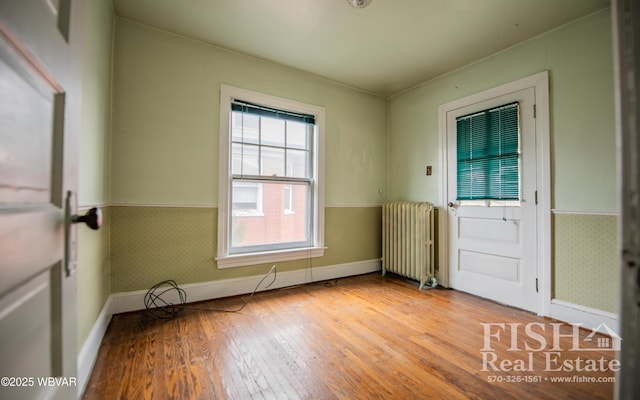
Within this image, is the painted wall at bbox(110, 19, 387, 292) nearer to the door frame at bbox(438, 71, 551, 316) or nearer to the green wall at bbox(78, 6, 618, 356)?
the green wall at bbox(78, 6, 618, 356)

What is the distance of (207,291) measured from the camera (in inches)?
105

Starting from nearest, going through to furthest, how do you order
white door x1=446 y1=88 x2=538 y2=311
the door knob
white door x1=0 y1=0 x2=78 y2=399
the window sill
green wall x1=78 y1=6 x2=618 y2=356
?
white door x1=0 y1=0 x2=78 y2=399 → the door knob → green wall x1=78 y1=6 x2=618 y2=356 → white door x1=446 y1=88 x2=538 y2=311 → the window sill

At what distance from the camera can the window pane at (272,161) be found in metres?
3.02

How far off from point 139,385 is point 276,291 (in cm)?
161

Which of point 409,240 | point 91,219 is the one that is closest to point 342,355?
point 91,219

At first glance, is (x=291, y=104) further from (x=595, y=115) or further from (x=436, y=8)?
(x=595, y=115)

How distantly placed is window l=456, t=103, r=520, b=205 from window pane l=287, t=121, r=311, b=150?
1.76 metres

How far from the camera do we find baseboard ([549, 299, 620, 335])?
2.07 metres

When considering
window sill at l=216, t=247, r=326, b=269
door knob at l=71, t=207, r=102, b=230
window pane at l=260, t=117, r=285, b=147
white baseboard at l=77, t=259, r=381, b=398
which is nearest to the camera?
door knob at l=71, t=207, r=102, b=230

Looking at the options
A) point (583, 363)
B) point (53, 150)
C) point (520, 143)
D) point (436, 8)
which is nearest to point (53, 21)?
Result: point (53, 150)

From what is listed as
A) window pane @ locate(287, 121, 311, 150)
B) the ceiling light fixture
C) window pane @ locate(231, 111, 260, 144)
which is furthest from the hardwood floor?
the ceiling light fixture

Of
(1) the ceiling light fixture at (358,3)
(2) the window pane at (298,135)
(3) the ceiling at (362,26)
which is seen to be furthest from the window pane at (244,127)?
(1) the ceiling light fixture at (358,3)

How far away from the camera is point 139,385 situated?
57.1 inches

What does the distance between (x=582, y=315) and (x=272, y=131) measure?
130 inches
